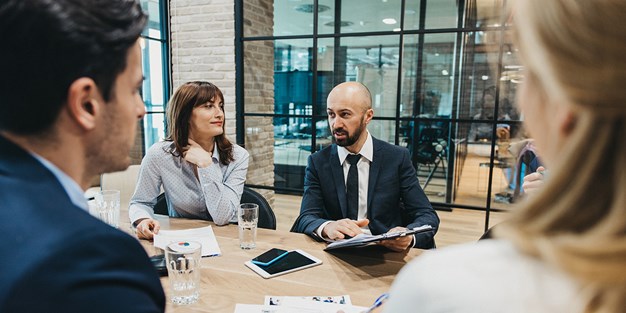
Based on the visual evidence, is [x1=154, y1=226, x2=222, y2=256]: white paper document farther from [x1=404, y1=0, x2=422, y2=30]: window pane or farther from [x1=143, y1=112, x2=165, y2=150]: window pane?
[x1=143, y1=112, x2=165, y2=150]: window pane

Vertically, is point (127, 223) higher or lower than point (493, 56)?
lower

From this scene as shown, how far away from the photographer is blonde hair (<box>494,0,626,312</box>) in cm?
42

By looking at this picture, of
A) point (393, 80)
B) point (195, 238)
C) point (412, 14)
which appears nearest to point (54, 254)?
point (195, 238)

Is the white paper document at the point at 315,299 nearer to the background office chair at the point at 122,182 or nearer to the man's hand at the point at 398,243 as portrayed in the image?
the man's hand at the point at 398,243

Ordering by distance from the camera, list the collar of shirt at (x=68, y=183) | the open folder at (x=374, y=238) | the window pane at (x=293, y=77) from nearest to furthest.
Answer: the collar of shirt at (x=68, y=183), the open folder at (x=374, y=238), the window pane at (x=293, y=77)

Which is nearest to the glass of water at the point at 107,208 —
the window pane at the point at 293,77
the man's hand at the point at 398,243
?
the man's hand at the point at 398,243

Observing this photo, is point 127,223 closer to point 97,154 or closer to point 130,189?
point 130,189

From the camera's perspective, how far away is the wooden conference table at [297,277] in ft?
4.25

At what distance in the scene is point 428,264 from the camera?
1.65ft

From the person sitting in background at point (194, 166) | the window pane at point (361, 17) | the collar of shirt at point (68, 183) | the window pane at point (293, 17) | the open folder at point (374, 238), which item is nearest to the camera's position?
the collar of shirt at point (68, 183)

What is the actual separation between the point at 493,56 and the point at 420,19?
771mm

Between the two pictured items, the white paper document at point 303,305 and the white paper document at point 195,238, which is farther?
the white paper document at point 195,238

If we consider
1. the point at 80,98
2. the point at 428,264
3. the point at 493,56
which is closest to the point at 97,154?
the point at 80,98

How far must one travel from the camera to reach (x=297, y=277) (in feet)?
4.72
